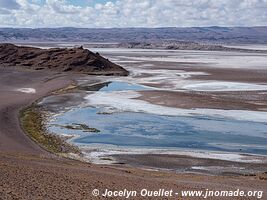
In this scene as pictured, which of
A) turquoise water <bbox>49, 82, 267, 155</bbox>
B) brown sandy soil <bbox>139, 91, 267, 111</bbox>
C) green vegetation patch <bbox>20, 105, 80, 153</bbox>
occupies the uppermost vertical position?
brown sandy soil <bbox>139, 91, 267, 111</bbox>

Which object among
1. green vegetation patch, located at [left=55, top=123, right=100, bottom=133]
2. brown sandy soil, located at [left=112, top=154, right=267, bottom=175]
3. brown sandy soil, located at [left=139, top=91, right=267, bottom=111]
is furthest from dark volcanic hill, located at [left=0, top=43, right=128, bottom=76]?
brown sandy soil, located at [left=112, top=154, right=267, bottom=175]

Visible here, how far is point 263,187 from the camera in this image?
18547mm

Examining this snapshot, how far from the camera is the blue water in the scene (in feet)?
96.0

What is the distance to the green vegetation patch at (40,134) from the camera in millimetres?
28141

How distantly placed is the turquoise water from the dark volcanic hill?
3785 centimetres

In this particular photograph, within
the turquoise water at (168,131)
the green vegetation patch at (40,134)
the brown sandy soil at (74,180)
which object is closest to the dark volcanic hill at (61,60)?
the green vegetation patch at (40,134)

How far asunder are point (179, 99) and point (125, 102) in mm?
5421

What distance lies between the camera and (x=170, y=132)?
32.6 m

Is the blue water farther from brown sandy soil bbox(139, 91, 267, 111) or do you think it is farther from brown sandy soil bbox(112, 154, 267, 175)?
brown sandy soil bbox(139, 91, 267, 111)

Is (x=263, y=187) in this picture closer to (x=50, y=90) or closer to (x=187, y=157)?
(x=187, y=157)

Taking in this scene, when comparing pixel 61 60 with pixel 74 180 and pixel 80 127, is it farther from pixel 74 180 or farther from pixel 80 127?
pixel 74 180

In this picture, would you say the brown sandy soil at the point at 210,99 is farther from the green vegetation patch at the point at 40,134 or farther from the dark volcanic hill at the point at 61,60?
the dark volcanic hill at the point at 61,60

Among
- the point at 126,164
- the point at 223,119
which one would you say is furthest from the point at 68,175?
the point at 223,119

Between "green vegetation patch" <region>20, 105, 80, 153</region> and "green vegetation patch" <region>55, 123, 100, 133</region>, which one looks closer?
"green vegetation patch" <region>20, 105, 80, 153</region>
